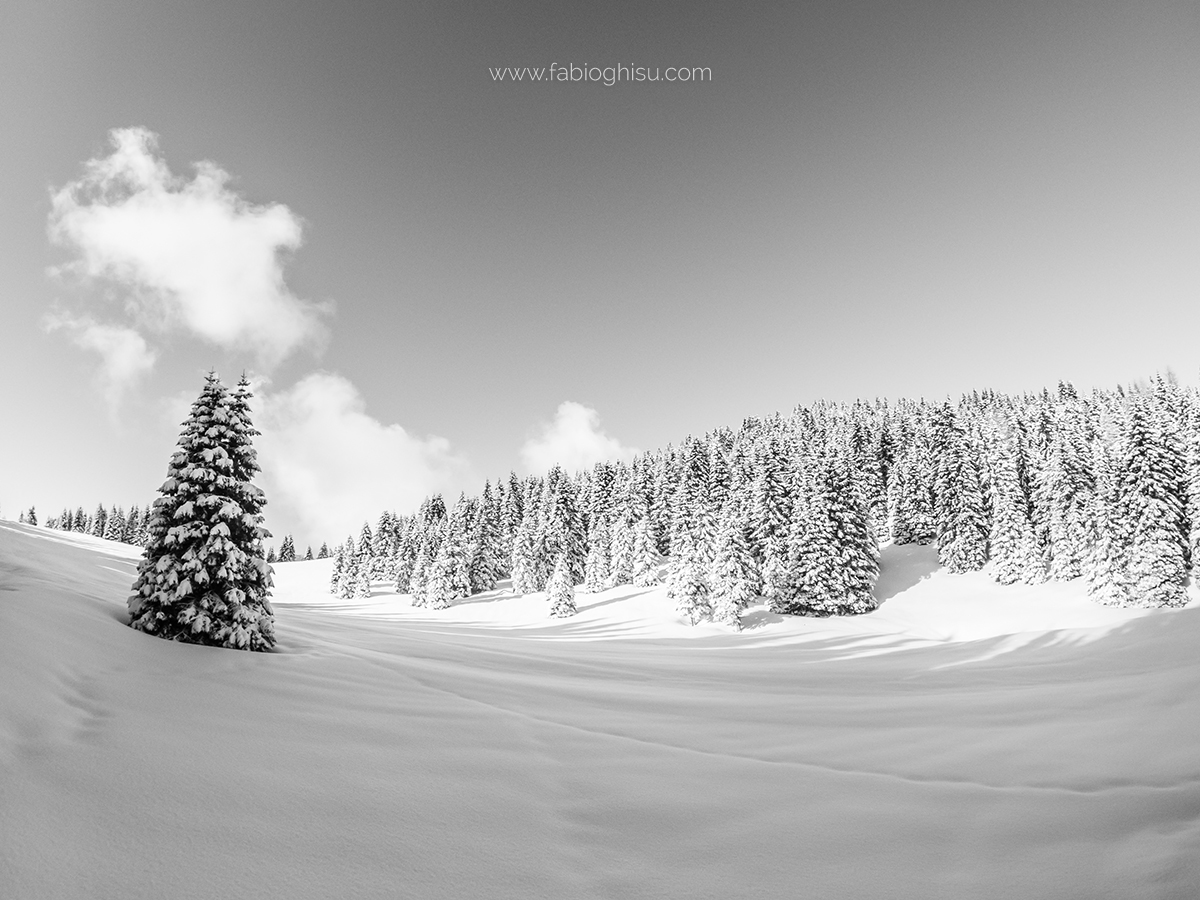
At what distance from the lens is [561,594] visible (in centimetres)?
4488

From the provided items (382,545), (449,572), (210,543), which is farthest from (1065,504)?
(382,545)

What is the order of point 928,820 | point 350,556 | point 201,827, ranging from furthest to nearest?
point 350,556, point 928,820, point 201,827

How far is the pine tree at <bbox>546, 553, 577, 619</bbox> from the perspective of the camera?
4469cm

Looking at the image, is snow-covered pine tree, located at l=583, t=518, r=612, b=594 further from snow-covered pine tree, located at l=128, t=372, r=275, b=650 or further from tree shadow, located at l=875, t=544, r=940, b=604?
snow-covered pine tree, located at l=128, t=372, r=275, b=650

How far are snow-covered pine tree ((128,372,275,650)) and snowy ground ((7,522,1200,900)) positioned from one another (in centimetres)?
87

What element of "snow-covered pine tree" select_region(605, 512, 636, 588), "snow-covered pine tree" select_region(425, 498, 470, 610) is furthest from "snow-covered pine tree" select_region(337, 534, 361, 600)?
"snow-covered pine tree" select_region(605, 512, 636, 588)

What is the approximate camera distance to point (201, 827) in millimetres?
3299

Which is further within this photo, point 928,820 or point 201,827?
point 928,820

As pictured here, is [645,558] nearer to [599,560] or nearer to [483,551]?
[599,560]

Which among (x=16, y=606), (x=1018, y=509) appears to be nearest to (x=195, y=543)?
(x=16, y=606)

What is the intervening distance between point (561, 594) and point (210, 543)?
119 feet

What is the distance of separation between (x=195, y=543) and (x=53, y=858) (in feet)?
31.5

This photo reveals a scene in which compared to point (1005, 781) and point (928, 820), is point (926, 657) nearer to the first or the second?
point (1005, 781)

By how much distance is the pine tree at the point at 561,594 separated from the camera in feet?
147
